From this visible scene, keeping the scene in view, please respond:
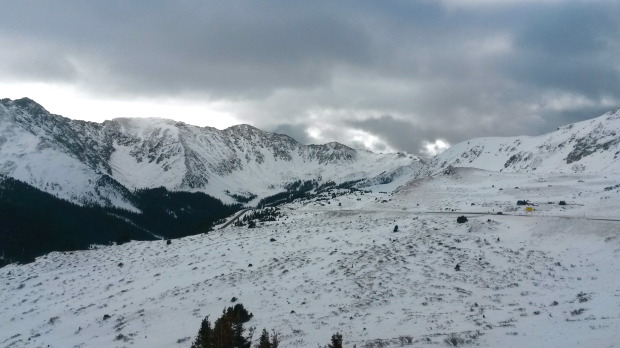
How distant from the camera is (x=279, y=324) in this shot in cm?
3088

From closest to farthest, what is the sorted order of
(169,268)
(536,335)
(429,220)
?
(536,335), (169,268), (429,220)

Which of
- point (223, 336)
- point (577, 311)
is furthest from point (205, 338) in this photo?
point (577, 311)

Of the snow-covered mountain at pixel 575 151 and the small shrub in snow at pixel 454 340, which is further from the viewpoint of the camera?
the snow-covered mountain at pixel 575 151

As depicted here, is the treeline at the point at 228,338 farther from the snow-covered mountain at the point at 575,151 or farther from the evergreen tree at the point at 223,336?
the snow-covered mountain at the point at 575,151

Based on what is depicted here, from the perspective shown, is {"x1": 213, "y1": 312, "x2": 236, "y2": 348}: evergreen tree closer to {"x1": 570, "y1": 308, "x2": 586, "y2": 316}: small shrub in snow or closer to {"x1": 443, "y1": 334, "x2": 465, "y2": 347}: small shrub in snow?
{"x1": 443, "y1": 334, "x2": 465, "y2": 347}: small shrub in snow

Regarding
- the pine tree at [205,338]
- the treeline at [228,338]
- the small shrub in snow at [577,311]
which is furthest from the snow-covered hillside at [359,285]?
the pine tree at [205,338]

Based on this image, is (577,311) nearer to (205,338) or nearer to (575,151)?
(205,338)

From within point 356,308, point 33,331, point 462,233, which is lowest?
point 33,331

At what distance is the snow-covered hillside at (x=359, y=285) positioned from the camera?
1085 inches

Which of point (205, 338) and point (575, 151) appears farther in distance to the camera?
point (575, 151)

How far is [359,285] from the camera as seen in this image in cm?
3681

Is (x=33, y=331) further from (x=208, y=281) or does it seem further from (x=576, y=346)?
(x=576, y=346)

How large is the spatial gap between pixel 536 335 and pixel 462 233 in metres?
28.7

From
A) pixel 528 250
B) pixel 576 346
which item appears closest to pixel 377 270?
pixel 528 250
